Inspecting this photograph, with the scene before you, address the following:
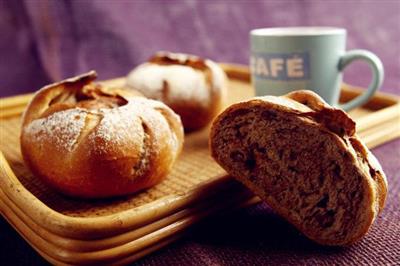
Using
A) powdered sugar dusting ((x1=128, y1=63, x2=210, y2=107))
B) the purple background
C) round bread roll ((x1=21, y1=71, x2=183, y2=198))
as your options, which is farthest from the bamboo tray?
the purple background

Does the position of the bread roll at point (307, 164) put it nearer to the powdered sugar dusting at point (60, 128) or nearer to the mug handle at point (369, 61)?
the powdered sugar dusting at point (60, 128)

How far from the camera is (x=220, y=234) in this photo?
0.85 metres

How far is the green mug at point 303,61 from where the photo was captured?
1.17 metres

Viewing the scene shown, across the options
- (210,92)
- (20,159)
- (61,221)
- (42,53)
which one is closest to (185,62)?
(210,92)

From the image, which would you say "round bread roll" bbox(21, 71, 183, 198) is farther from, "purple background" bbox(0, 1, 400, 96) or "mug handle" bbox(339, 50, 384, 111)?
"purple background" bbox(0, 1, 400, 96)

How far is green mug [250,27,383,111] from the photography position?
117cm

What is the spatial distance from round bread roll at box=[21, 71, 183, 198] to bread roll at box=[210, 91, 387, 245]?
0.13 m

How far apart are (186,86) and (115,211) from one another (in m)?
0.42

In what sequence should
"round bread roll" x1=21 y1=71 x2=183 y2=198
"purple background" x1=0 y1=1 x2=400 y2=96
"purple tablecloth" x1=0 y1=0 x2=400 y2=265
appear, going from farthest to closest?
"purple background" x1=0 y1=1 x2=400 y2=96 < "purple tablecloth" x1=0 y1=0 x2=400 y2=265 < "round bread roll" x1=21 y1=71 x2=183 y2=198

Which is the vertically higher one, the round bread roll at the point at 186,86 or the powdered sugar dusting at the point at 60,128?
the powdered sugar dusting at the point at 60,128

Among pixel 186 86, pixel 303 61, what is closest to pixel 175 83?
pixel 186 86

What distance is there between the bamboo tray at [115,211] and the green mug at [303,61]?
0.46 feet

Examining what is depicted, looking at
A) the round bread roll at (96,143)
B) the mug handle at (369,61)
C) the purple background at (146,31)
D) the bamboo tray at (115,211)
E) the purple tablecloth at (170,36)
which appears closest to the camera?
the bamboo tray at (115,211)

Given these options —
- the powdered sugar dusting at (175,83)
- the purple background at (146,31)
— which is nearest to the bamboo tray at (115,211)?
the powdered sugar dusting at (175,83)
